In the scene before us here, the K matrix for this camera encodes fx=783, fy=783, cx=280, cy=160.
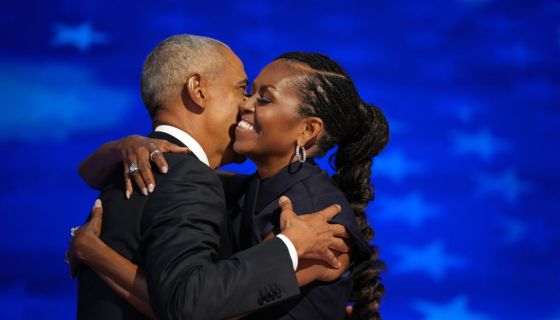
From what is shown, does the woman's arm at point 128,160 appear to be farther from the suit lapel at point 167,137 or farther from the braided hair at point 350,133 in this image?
the braided hair at point 350,133

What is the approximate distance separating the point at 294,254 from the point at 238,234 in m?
0.53

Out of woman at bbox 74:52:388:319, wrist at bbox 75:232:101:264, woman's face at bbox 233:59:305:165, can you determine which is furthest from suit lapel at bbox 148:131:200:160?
wrist at bbox 75:232:101:264

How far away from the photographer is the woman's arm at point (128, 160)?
2664 millimetres

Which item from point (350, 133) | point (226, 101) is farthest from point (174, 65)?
point (350, 133)

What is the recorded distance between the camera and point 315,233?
2.65 m

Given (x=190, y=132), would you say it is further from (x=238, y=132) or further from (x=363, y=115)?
(x=363, y=115)

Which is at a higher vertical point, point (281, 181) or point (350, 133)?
point (350, 133)

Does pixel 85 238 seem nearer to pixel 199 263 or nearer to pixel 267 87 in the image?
pixel 199 263

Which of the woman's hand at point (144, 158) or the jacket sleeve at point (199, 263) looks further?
the woman's hand at point (144, 158)

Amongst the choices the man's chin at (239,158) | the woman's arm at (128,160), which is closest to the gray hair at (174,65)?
the woman's arm at (128,160)

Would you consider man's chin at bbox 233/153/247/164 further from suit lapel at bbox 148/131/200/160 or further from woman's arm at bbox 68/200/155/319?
woman's arm at bbox 68/200/155/319

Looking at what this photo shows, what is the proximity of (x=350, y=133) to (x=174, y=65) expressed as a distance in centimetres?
76

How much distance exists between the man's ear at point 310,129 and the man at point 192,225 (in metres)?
0.32

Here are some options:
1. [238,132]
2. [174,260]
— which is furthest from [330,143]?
[174,260]
